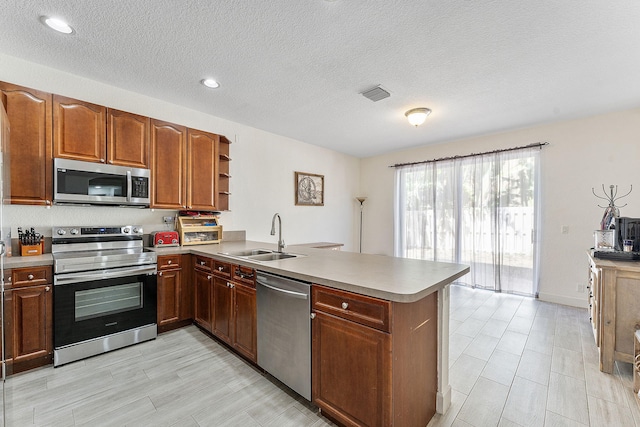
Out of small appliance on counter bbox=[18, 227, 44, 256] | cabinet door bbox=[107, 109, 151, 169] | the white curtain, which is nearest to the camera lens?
small appliance on counter bbox=[18, 227, 44, 256]

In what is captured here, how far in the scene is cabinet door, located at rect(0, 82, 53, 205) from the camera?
2109 mm

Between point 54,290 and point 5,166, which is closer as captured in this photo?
point 5,166

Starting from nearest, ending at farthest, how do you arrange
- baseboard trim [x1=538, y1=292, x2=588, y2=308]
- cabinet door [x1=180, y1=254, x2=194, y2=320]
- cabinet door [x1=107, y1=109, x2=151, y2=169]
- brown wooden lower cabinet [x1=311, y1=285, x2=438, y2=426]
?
brown wooden lower cabinet [x1=311, y1=285, x2=438, y2=426]
cabinet door [x1=107, y1=109, x2=151, y2=169]
cabinet door [x1=180, y1=254, x2=194, y2=320]
baseboard trim [x1=538, y1=292, x2=588, y2=308]

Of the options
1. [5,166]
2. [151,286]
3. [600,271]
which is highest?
[5,166]

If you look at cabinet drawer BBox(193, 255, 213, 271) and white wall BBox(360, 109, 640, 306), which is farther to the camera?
white wall BBox(360, 109, 640, 306)

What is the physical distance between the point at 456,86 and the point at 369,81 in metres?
0.92

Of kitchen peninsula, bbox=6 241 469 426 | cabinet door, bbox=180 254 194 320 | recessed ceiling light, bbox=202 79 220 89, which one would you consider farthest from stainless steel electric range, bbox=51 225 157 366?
recessed ceiling light, bbox=202 79 220 89

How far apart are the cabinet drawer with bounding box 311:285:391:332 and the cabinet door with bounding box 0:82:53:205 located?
2.52m

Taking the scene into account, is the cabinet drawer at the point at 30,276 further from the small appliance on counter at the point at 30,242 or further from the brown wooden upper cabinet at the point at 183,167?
the brown wooden upper cabinet at the point at 183,167

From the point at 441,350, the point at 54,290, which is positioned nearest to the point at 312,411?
the point at 441,350

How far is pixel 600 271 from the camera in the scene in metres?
2.15

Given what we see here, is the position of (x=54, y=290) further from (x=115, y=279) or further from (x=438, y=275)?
(x=438, y=275)

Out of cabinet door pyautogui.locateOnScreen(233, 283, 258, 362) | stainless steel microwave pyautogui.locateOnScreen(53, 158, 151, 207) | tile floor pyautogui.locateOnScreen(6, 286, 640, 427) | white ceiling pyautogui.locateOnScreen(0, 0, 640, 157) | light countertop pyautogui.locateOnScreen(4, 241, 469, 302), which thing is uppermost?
white ceiling pyautogui.locateOnScreen(0, 0, 640, 157)

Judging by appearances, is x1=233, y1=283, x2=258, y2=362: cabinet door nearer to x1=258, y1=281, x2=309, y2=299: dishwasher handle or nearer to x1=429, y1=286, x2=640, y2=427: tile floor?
x1=258, y1=281, x2=309, y2=299: dishwasher handle
